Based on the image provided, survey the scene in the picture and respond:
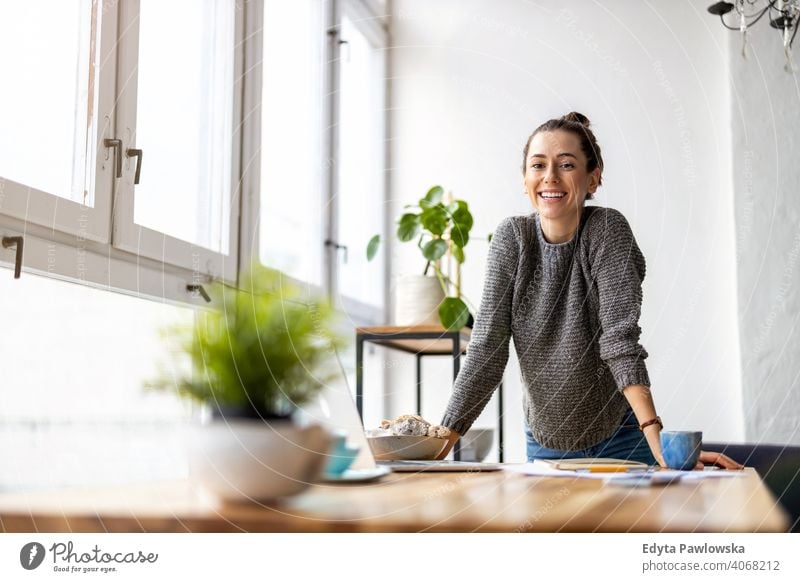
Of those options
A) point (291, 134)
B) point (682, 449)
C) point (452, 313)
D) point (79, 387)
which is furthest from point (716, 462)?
point (452, 313)

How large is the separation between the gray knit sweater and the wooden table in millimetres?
325

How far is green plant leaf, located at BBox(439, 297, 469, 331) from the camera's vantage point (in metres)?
1.62

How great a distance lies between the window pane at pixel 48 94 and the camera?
0.72 metres

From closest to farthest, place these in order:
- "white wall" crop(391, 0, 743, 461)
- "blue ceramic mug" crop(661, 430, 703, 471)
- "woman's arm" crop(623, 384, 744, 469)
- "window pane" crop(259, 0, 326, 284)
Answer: "blue ceramic mug" crop(661, 430, 703, 471)
"woman's arm" crop(623, 384, 744, 469)
"window pane" crop(259, 0, 326, 284)
"white wall" crop(391, 0, 743, 461)

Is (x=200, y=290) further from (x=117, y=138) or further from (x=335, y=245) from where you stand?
(x=335, y=245)

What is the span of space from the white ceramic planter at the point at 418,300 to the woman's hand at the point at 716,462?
0.97 m

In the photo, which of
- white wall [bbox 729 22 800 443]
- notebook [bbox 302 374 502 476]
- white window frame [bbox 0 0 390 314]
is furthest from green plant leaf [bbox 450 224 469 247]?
notebook [bbox 302 374 502 476]

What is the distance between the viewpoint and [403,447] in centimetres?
75

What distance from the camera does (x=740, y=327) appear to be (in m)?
1.62

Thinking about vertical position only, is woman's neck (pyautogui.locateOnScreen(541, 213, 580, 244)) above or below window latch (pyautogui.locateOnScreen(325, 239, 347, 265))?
below

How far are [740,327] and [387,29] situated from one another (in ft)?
2.84

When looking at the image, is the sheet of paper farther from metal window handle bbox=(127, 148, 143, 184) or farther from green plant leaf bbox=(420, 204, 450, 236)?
green plant leaf bbox=(420, 204, 450, 236)

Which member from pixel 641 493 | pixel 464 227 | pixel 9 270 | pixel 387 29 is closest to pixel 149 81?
pixel 9 270

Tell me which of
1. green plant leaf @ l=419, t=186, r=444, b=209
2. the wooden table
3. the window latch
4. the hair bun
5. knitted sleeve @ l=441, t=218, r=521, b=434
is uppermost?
green plant leaf @ l=419, t=186, r=444, b=209
